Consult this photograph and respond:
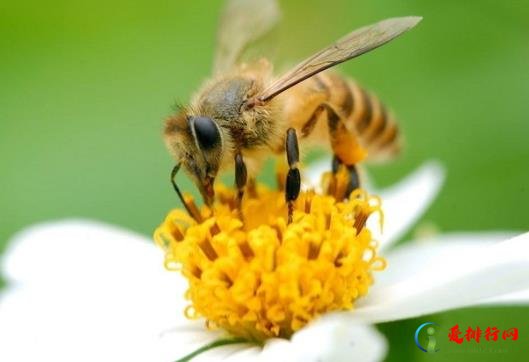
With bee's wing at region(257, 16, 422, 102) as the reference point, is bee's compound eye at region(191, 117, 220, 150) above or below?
below

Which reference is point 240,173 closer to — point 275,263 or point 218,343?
point 275,263

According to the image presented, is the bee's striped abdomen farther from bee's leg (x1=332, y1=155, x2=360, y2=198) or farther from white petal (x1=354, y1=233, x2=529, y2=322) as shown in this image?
white petal (x1=354, y1=233, x2=529, y2=322)

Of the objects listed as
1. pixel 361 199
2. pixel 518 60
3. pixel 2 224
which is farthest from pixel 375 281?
pixel 2 224

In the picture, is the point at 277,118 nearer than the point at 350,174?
Yes

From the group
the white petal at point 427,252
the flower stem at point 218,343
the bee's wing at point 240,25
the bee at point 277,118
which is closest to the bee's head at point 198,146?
the bee at point 277,118

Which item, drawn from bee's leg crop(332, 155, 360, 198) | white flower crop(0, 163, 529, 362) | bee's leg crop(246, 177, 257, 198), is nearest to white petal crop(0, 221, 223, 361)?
white flower crop(0, 163, 529, 362)

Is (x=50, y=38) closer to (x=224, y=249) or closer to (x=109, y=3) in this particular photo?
(x=109, y=3)

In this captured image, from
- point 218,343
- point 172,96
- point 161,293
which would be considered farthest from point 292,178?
point 172,96
